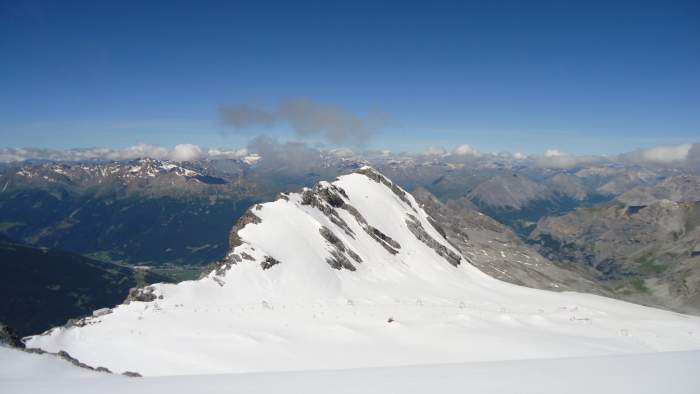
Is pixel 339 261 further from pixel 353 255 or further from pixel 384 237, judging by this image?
pixel 384 237

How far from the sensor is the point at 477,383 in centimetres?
887

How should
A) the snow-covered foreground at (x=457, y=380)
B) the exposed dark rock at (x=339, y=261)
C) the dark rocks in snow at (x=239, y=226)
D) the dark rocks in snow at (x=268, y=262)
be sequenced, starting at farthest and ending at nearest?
the exposed dark rock at (x=339, y=261)
the dark rocks in snow at (x=239, y=226)
the dark rocks in snow at (x=268, y=262)
the snow-covered foreground at (x=457, y=380)

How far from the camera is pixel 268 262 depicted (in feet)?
163

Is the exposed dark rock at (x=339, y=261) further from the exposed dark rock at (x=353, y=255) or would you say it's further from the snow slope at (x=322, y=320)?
the exposed dark rock at (x=353, y=255)

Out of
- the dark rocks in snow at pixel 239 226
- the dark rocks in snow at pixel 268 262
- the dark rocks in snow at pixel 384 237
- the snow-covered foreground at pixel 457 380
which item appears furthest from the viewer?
the dark rocks in snow at pixel 384 237

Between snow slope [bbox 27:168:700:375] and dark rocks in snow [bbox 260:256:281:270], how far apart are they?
0.46ft

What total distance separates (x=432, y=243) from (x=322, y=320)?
2354 inches

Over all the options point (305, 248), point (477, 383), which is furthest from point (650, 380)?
point (305, 248)

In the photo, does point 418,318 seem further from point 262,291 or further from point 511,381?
point 511,381

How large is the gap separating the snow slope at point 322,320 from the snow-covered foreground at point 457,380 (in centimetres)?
1078

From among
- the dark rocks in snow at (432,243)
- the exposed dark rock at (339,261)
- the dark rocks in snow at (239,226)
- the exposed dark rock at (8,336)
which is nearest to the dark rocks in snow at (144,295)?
the exposed dark rock at (8,336)

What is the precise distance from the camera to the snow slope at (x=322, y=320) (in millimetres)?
22266

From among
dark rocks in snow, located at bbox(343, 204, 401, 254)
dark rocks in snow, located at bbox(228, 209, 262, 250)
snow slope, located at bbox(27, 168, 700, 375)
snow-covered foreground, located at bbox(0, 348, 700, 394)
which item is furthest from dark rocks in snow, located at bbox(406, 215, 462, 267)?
snow-covered foreground, located at bbox(0, 348, 700, 394)

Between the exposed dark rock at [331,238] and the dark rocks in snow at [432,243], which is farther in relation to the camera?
the dark rocks in snow at [432,243]
